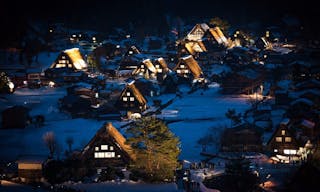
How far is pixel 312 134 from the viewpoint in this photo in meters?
20.9

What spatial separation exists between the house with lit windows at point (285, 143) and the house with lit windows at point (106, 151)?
6045 mm

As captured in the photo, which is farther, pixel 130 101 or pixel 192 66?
pixel 192 66

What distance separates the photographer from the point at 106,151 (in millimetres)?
18609

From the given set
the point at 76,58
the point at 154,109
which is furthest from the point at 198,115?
the point at 76,58

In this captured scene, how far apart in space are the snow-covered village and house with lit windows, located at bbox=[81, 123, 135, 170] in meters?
0.04

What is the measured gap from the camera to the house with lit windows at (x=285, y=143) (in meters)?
19.5

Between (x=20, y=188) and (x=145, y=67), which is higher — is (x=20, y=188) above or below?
below

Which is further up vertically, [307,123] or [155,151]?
[307,123]

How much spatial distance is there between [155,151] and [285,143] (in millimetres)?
5827

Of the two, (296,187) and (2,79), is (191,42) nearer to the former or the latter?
(2,79)

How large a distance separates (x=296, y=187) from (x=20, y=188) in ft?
30.2

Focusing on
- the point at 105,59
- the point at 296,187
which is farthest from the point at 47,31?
the point at 296,187

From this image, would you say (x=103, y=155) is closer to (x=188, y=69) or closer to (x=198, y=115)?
(x=198, y=115)

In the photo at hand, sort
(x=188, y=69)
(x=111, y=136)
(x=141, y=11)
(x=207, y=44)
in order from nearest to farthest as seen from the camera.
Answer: (x=111, y=136), (x=188, y=69), (x=207, y=44), (x=141, y=11)
